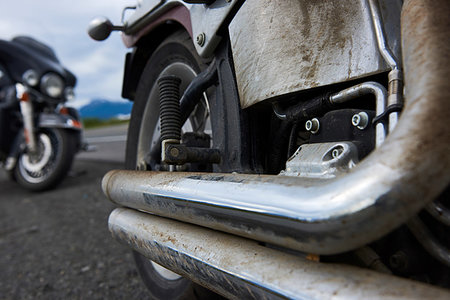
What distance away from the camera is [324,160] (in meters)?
0.63

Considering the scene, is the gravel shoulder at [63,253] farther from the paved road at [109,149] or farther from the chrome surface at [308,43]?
the paved road at [109,149]

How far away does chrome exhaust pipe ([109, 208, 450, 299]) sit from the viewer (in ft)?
1.41

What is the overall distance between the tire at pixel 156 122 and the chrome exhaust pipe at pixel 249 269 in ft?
0.87

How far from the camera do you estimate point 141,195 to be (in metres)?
0.84

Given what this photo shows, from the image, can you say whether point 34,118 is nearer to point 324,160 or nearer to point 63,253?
point 63,253

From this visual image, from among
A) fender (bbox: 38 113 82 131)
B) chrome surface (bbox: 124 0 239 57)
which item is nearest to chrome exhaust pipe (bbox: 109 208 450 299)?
chrome surface (bbox: 124 0 239 57)

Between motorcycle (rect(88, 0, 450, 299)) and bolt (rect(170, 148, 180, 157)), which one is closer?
motorcycle (rect(88, 0, 450, 299))

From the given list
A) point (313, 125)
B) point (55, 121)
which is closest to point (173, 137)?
point (313, 125)

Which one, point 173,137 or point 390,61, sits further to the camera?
point 173,137

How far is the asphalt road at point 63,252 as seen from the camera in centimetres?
140

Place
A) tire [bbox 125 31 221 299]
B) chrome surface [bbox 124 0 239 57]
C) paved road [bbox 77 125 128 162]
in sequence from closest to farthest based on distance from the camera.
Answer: chrome surface [bbox 124 0 239 57], tire [bbox 125 31 221 299], paved road [bbox 77 125 128 162]

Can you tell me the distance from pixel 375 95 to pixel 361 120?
0.06m

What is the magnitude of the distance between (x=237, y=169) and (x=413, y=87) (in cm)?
47

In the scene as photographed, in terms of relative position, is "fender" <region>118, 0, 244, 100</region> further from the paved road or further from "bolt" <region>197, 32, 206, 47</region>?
the paved road
